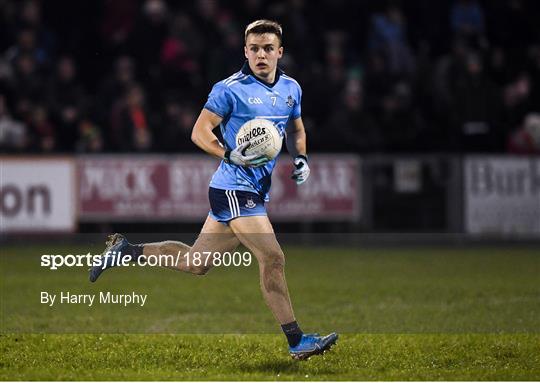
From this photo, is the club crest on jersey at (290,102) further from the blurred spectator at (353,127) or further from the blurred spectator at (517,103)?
the blurred spectator at (517,103)

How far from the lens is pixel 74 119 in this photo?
760 inches

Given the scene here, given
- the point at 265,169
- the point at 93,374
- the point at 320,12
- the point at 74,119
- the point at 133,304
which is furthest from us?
the point at 320,12

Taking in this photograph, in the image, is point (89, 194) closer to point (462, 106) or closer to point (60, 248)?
point (60, 248)

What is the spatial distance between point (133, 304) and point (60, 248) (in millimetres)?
5475

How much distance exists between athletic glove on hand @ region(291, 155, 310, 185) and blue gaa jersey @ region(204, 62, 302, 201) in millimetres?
193

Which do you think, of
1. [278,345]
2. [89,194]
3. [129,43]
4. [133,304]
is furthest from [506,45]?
[278,345]

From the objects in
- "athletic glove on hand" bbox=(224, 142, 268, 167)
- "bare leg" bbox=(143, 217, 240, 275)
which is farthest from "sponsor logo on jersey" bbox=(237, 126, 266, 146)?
"bare leg" bbox=(143, 217, 240, 275)

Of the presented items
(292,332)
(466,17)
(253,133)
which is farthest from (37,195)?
(292,332)

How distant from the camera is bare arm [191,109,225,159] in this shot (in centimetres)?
898

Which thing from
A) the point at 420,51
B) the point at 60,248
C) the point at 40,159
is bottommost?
the point at 60,248

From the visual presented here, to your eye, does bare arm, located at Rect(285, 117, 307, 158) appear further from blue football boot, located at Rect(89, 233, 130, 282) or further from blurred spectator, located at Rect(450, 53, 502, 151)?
blurred spectator, located at Rect(450, 53, 502, 151)

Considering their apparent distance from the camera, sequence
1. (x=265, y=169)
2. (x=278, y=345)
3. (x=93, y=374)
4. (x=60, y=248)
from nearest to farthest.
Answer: (x=93, y=374)
(x=265, y=169)
(x=278, y=345)
(x=60, y=248)

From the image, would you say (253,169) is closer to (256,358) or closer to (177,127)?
(256,358)

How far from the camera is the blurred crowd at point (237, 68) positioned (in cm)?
1925
